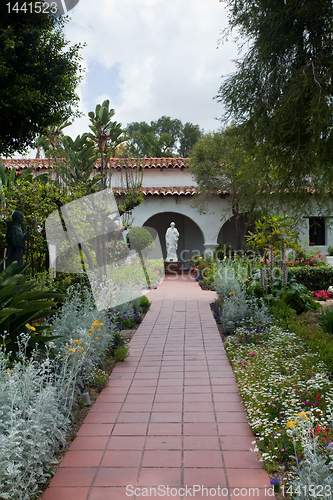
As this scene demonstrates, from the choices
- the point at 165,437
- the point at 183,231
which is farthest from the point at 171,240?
the point at 165,437

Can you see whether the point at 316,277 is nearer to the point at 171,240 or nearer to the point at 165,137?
the point at 171,240

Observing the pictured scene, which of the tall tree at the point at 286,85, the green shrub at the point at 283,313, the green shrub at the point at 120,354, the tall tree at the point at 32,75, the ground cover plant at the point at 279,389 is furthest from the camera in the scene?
the tall tree at the point at 32,75

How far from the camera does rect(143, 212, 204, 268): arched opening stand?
18688mm

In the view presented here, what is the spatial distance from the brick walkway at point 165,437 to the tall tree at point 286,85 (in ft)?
9.25

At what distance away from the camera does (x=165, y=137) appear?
84.8 feet

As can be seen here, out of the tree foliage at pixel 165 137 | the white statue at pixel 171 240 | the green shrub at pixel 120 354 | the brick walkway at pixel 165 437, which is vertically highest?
the tree foliage at pixel 165 137

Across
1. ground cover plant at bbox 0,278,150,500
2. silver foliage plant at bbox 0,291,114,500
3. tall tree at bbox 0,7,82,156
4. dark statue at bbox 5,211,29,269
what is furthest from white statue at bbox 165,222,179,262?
silver foliage plant at bbox 0,291,114,500

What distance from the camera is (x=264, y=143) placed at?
4.96m

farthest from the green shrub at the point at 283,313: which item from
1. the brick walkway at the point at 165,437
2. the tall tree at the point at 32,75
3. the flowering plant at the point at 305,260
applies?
the flowering plant at the point at 305,260

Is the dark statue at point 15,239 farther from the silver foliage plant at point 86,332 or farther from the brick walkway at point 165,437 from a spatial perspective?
the brick walkway at point 165,437

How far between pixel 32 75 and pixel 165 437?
21.5 feet

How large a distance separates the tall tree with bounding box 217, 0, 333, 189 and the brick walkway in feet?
9.25

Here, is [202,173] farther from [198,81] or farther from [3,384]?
[3,384]

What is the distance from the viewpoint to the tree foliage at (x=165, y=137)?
990 inches
